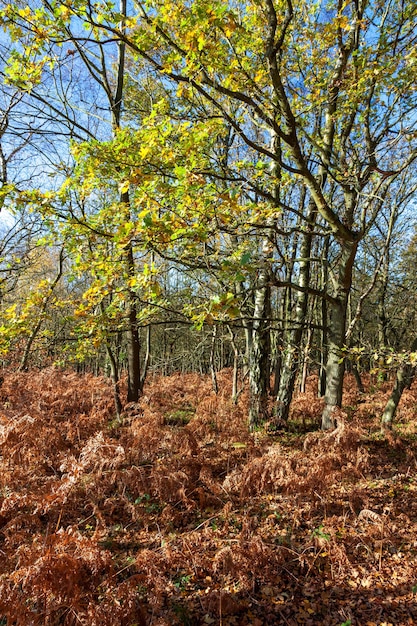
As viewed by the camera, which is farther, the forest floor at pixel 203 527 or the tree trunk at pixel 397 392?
the tree trunk at pixel 397 392

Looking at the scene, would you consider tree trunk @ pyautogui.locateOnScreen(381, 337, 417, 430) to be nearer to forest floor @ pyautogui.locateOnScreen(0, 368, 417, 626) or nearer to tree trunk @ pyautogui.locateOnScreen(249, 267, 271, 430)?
forest floor @ pyautogui.locateOnScreen(0, 368, 417, 626)

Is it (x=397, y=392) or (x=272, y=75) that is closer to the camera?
(x=272, y=75)

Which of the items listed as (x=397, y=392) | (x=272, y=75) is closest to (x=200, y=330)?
(x=272, y=75)

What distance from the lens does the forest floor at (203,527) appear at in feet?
11.1

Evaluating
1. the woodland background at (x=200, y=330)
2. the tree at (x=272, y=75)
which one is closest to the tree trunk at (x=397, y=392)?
the woodland background at (x=200, y=330)

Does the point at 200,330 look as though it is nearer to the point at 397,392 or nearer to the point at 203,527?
the point at 203,527

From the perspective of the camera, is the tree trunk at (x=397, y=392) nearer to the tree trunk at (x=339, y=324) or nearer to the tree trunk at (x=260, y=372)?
the tree trunk at (x=339, y=324)

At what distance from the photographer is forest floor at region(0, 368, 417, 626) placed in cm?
339

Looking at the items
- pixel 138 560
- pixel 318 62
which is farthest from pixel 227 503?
pixel 318 62

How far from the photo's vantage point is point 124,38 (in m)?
3.92

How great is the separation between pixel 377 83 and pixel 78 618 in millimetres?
7536

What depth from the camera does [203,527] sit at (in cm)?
467

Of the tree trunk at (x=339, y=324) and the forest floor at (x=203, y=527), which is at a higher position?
the tree trunk at (x=339, y=324)

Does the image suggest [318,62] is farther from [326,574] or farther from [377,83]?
[326,574]
